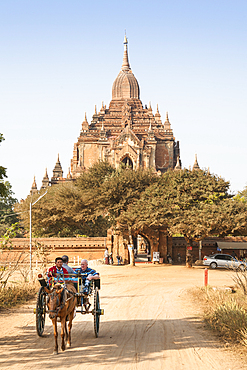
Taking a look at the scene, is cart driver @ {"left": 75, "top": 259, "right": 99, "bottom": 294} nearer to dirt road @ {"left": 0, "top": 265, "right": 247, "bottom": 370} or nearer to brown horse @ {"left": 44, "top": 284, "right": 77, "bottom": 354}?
brown horse @ {"left": 44, "top": 284, "right": 77, "bottom": 354}

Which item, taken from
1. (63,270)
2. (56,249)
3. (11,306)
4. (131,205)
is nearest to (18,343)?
(63,270)

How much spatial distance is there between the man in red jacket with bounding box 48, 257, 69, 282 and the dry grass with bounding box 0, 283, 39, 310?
236 inches

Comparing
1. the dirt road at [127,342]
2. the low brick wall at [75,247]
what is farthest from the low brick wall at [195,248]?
the dirt road at [127,342]

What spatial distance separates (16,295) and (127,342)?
773 cm

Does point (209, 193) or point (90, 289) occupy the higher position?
point (209, 193)

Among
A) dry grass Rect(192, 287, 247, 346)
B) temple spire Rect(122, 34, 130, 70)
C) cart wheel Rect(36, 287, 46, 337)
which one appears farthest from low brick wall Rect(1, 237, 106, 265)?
temple spire Rect(122, 34, 130, 70)

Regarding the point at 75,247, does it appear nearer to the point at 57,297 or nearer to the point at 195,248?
the point at 195,248

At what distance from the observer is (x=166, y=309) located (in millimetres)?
14297

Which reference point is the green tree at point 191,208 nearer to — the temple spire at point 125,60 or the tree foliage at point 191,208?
the tree foliage at point 191,208

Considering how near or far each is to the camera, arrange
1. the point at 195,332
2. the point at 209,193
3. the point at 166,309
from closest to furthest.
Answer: the point at 195,332 < the point at 166,309 < the point at 209,193

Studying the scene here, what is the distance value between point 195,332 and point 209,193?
24452 millimetres

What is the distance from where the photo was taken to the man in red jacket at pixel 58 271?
8.92 meters

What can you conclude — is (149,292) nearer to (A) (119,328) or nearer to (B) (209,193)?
(A) (119,328)

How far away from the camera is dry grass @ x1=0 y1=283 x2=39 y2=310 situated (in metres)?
15.1
